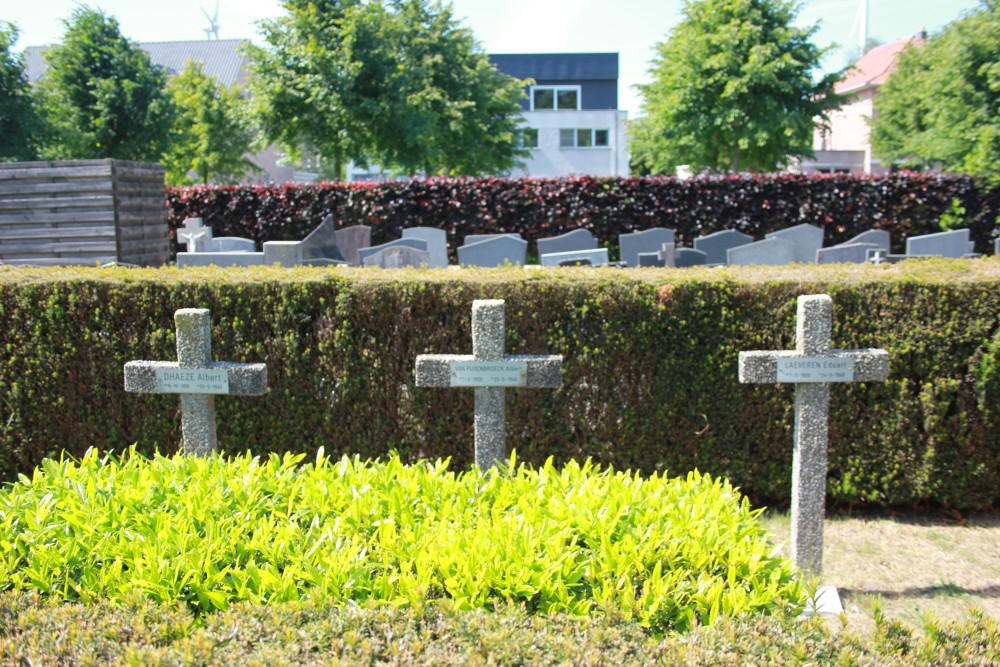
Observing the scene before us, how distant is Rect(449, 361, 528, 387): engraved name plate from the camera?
3986 millimetres

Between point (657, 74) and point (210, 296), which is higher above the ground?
point (657, 74)

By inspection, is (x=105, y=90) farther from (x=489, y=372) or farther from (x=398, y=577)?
(x=398, y=577)

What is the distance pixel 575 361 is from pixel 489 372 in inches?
49.5

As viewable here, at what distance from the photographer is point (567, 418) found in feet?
17.2

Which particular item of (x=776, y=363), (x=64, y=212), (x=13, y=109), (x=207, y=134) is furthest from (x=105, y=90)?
(x=776, y=363)

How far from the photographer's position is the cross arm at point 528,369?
3.99 meters

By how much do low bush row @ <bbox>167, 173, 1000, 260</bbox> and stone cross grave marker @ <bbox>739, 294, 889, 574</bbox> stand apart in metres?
13.7

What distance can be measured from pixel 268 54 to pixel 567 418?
19.6 meters

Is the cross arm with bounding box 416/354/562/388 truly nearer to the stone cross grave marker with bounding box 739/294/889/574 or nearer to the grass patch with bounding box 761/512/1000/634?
the stone cross grave marker with bounding box 739/294/889/574

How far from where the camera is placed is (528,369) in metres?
3.99

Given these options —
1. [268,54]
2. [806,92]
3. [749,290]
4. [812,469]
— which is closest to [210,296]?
[749,290]

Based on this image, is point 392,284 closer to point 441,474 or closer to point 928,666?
point 441,474

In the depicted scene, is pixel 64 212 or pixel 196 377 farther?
pixel 64 212

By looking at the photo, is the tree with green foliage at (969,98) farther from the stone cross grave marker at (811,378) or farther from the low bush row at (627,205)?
the stone cross grave marker at (811,378)
